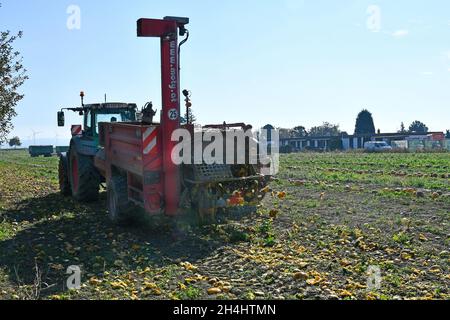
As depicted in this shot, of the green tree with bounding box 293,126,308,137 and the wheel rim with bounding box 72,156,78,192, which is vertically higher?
the green tree with bounding box 293,126,308,137

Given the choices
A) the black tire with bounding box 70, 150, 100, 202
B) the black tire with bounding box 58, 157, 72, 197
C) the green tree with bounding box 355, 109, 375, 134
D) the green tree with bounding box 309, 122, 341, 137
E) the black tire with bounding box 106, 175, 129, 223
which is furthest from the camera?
the green tree with bounding box 309, 122, 341, 137

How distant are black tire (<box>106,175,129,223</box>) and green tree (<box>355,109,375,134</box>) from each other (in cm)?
9914

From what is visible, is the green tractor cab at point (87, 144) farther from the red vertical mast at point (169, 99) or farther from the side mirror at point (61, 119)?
the red vertical mast at point (169, 99)

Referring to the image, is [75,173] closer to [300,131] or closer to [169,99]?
[169,99]

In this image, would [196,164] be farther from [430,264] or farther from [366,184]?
[366,184]

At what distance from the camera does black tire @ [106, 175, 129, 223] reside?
10.2m

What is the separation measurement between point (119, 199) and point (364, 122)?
10133 cm

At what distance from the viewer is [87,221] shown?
1114 cm

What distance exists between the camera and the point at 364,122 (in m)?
106

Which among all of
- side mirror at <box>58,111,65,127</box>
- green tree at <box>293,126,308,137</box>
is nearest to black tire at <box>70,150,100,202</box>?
side mirror at <box>58,111,65,127</box>

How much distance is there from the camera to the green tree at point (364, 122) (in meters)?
105

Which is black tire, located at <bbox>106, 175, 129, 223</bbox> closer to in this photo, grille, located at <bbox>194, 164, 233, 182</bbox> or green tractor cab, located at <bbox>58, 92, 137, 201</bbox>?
grille, located at <bbox>194, 164, 233, 182</bbox>
